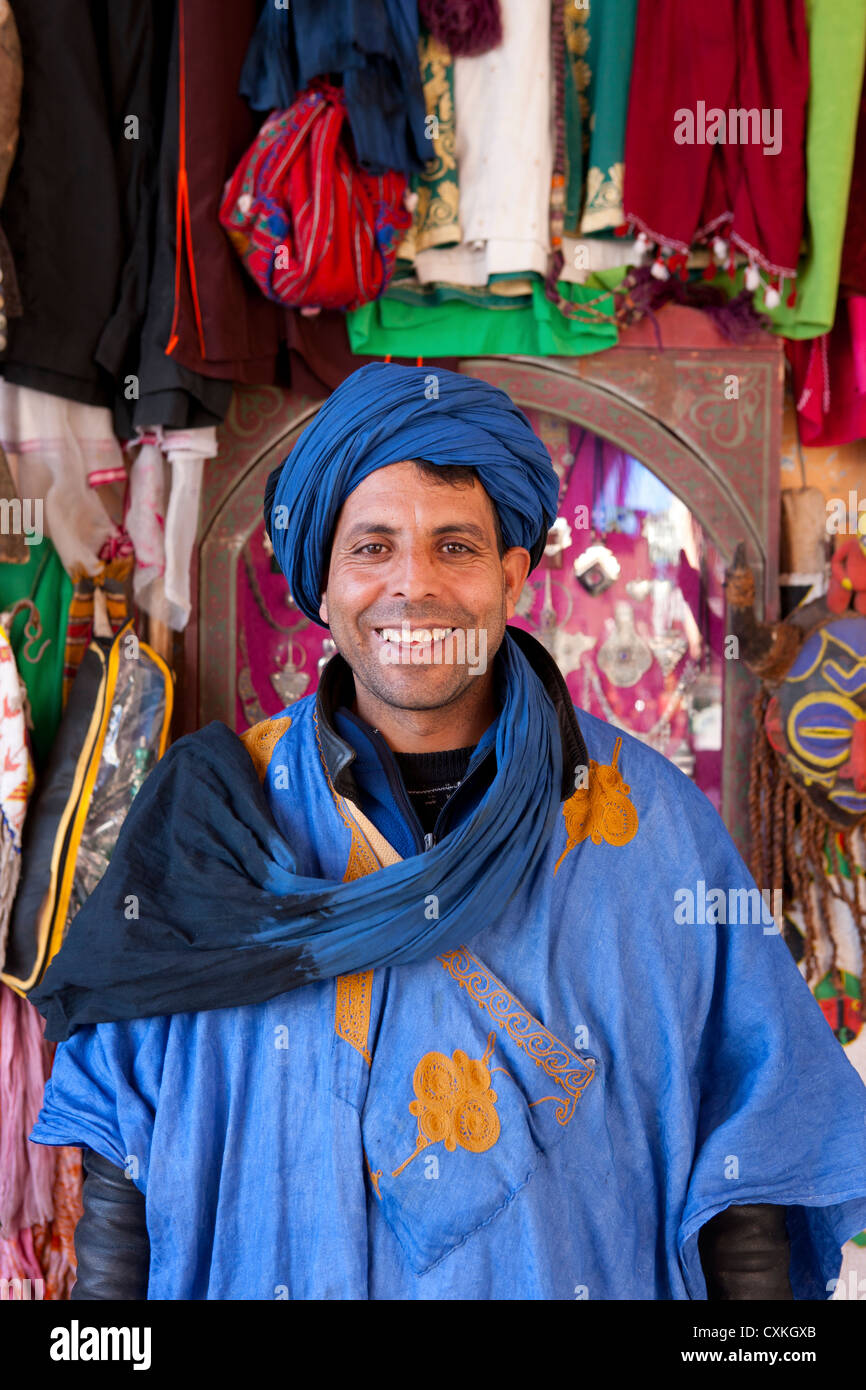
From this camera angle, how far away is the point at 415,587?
4.49ft

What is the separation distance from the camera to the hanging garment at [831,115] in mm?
2387

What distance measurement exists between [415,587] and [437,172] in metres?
1.47

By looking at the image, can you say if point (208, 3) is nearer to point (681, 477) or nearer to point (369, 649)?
point (681, 477)

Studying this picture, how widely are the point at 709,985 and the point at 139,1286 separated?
79cm

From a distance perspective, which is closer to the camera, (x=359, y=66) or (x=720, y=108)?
(x=359, y=66)

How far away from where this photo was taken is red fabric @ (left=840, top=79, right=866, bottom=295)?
248cm

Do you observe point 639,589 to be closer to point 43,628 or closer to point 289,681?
point 289,681

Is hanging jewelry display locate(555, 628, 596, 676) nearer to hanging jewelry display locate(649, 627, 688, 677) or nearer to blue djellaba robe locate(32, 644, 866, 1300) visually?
hanging jewelry display locate(649, 627, 688, 677)

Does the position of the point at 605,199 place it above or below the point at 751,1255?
above

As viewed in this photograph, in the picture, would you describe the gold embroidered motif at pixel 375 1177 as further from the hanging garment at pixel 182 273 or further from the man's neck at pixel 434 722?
the hanging garment at pixel 182 273

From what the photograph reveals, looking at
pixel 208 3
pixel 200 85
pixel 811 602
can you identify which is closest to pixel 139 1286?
pixel 811 602

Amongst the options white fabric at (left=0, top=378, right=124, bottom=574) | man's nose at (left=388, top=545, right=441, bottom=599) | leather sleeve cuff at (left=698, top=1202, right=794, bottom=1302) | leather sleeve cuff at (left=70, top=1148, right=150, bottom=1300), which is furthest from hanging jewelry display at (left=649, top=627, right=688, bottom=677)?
leather sleeve cuff at (left=70, top=1148, right=150, bottom=1300)

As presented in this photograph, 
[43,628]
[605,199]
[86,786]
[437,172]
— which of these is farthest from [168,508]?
[605,199]

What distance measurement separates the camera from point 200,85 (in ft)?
7.53
